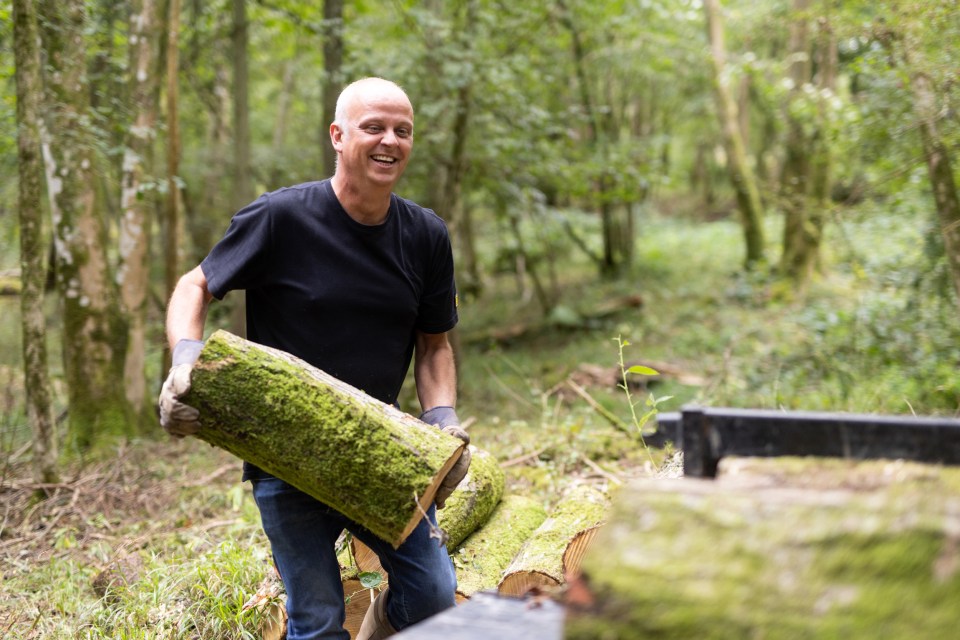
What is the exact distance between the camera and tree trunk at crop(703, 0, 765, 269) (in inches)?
543

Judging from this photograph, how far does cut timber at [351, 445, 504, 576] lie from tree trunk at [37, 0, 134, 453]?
4580 mm

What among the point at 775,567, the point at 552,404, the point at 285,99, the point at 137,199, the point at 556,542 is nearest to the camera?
the point at 775,567

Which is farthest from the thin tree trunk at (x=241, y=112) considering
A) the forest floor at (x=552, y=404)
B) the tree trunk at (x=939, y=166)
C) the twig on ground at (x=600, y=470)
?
the tree trunk at (x=939, y=166)

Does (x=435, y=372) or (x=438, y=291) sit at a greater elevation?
(x=438, y=291)

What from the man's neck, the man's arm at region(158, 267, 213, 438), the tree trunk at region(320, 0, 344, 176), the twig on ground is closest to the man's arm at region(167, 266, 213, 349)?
the man's arm at region(158, 267, 213, 438)

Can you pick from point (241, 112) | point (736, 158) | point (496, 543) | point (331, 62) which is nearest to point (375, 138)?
point (496, 543)

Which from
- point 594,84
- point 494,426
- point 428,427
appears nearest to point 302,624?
point 428,427

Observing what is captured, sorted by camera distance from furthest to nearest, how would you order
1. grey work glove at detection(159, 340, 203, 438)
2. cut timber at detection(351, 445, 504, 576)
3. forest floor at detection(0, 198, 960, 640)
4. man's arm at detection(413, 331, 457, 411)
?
forest floor at detection(0, 198, 960, 640)
cut timber at detection(351, 445, 504, 576)
man's arm at detection(413, 331, 457, 411)
grey work glove at detection(159, 340, 203, 438)

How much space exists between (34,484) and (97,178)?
3.15m

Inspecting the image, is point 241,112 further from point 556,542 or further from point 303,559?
point 303,559

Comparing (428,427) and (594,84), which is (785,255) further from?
(428,427)

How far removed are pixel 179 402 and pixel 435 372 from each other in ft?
3.53

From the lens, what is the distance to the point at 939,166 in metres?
6.94

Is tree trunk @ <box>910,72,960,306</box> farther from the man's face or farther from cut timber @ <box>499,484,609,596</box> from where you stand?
the man's face
